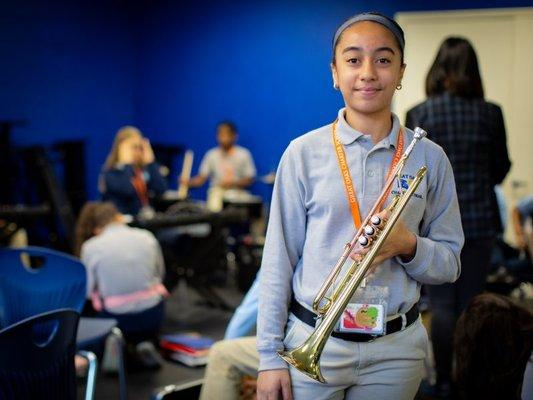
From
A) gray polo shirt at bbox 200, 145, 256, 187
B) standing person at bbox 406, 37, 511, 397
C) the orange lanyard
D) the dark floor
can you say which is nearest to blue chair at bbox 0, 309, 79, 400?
the orange lanyard

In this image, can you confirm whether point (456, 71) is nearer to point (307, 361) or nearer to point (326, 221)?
point (326, 221)

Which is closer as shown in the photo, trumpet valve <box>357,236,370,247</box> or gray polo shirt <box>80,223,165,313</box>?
trumpet valve <box>357,236,370,247</box>

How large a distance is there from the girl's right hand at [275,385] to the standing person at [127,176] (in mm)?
4700

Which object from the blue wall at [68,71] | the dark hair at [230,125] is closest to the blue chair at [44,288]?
the blue wall at [68,71]

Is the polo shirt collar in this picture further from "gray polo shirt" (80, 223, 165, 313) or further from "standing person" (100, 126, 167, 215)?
"standing person" (100, 126, 167, 215)

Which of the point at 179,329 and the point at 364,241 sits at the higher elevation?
the point at 364,241

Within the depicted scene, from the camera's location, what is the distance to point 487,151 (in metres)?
3.09

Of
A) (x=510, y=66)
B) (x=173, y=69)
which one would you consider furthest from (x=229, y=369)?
(x=173, y=69)

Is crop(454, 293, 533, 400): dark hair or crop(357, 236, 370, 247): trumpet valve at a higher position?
crop(357, 236, 370, 247): trumpet valve

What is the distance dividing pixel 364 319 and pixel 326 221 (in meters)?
0.23

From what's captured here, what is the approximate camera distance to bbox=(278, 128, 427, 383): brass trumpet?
1.59m

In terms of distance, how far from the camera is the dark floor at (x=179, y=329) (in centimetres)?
423

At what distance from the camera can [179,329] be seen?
553cm

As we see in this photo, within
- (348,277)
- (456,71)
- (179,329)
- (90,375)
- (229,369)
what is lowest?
(179,329)
